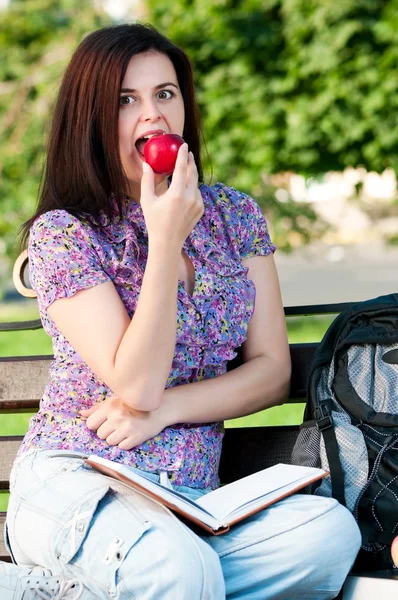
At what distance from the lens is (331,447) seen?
2.59 metres

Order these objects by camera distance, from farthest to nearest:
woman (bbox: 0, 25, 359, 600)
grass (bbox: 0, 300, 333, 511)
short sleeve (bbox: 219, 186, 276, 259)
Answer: grass (bbox: 0, 300, 333, 511)
short sleeve (bbox: 219, 186, 276, 259)
woman (bbox: 0, 25, 359, 600)

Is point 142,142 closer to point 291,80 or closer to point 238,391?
point 238,391

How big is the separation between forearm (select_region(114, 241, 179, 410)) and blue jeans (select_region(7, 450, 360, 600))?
243mm

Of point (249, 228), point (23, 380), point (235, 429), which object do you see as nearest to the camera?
point (249, 228)

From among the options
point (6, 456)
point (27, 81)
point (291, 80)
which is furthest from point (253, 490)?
point (27, 81)

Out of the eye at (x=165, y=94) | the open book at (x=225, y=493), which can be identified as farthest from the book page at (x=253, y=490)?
the eye at (x=165, y=94)

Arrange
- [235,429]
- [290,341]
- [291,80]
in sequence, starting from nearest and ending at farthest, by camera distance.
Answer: [235,429] < [290,341] < [291,80]

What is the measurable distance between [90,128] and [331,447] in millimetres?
1063

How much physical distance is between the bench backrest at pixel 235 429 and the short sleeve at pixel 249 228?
0.31 metres

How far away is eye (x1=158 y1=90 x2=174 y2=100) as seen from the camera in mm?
2744

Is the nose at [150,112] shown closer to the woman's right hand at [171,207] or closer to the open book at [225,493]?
the woman's right hand at [171,207]

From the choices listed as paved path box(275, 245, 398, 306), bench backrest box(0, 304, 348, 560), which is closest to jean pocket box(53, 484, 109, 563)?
bench backrest box(0, 304, 348, 560)

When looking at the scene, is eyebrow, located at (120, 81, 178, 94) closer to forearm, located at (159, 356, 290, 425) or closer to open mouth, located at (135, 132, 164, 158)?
open mouth, located at (135, 132, 164, 158)

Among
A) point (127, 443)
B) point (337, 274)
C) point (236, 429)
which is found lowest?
point (337, 274)
